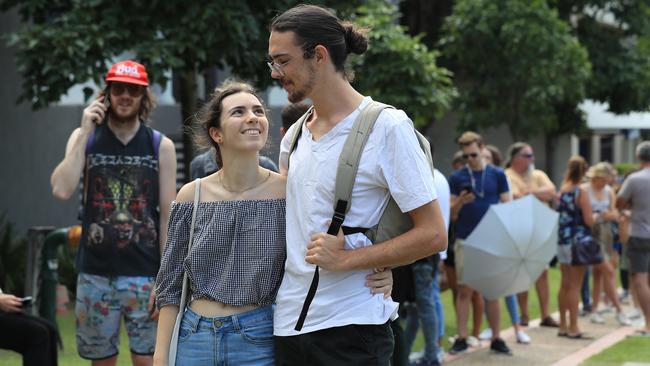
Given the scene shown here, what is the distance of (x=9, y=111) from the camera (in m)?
14.5

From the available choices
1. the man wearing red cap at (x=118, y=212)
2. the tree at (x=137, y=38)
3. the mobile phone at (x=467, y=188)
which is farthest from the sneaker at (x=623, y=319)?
the man wearing red cap at (x=118, y=212)

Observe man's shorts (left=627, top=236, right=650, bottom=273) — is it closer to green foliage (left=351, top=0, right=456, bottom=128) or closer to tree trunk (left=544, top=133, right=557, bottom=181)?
green foliage (left=351, top=0, right=456, bottom=128)

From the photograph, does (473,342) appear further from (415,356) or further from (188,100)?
(188,100)

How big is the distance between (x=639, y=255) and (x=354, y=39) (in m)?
8.86

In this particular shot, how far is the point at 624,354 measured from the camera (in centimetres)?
1005

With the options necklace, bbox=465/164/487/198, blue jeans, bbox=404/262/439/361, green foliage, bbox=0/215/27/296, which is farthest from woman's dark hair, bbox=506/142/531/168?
green foliage, bbox=0/215/27/296

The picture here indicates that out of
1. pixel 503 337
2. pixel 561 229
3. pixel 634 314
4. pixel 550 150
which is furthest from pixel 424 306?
pixel 550 150

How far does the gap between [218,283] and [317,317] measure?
1.50 feet

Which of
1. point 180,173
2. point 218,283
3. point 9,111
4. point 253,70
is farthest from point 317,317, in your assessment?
point 180,173

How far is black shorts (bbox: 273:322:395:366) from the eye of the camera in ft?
11.4

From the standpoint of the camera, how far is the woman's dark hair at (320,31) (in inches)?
138

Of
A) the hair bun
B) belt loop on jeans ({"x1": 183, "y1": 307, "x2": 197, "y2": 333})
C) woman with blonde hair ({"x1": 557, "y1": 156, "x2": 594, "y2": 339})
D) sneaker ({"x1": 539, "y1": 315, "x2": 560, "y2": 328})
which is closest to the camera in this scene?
the hair bun

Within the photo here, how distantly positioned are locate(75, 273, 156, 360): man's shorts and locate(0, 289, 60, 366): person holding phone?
42 centimetres

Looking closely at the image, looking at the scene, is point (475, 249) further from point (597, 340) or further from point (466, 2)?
point (466, 2)
